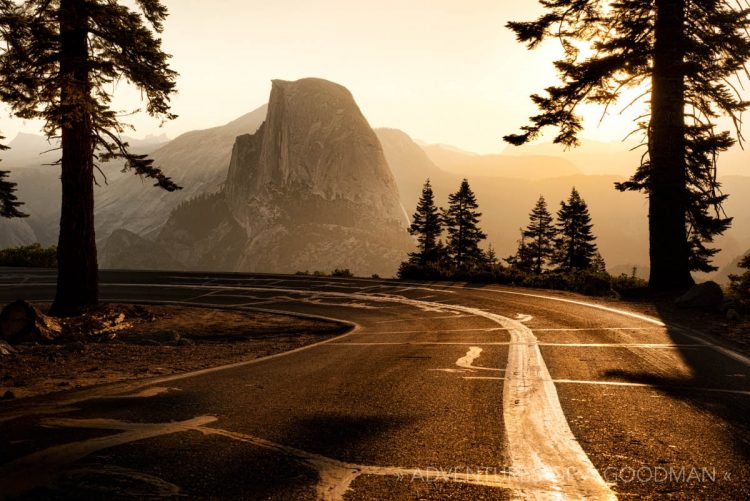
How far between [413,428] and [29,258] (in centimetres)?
3790

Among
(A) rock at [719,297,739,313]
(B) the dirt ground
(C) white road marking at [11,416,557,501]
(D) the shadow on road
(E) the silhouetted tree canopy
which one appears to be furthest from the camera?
(E) the silhouetted tree canopy

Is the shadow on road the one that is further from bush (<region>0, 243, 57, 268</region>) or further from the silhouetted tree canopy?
the silhouetted tree canopy

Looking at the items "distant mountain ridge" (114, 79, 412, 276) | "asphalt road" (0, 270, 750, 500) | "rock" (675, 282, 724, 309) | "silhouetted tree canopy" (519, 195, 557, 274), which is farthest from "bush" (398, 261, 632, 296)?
"distant mountain ridge" (114, 79, 412, 276)

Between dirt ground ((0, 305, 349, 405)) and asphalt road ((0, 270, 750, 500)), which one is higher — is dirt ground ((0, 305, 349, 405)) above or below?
below

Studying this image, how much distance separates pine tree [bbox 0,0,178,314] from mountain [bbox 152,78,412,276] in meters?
124

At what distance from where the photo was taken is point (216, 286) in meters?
21.8

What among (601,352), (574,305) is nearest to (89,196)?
(601,352)

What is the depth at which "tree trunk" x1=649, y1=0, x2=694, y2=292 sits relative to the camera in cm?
1412

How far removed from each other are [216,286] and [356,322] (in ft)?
41.7

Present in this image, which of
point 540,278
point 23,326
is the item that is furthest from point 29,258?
point 540,278

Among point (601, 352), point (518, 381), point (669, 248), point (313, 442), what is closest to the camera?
point (313, 442)

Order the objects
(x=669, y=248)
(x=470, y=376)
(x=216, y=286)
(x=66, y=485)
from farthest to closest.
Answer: (x=216, y=286)
(x=669, y=248)
(x=470, y=376)
(x=66, y=485)

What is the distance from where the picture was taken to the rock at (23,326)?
896 centimetres

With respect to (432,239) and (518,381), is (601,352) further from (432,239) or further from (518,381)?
(432,239)
